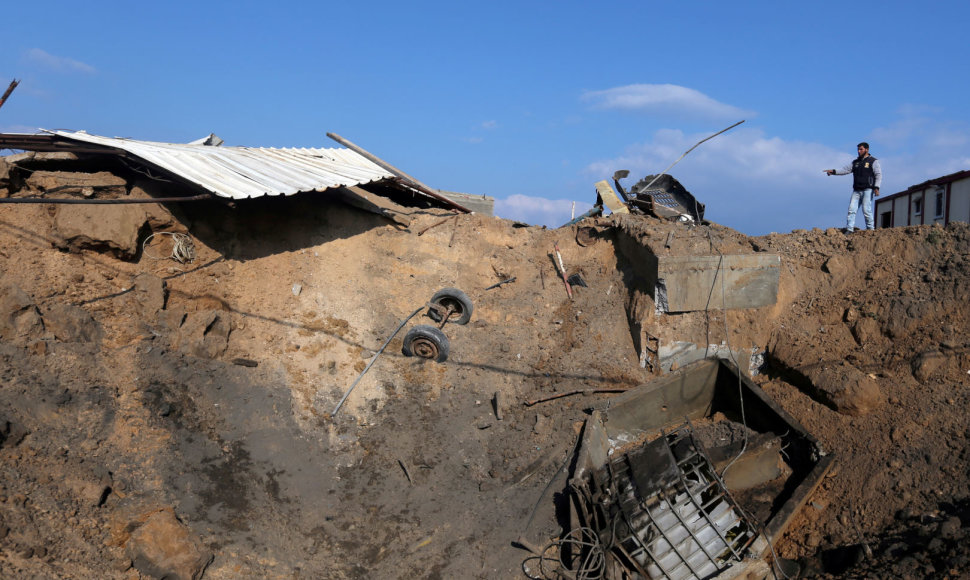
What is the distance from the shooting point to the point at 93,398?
654 cm

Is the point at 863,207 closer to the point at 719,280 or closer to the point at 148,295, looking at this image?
the point at 719,280

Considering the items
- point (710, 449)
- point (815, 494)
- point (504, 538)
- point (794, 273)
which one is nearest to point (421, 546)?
point (504, 538)

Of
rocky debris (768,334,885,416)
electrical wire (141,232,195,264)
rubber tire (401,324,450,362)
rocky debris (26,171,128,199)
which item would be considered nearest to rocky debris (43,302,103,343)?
electrical wire (141,232,195,264)

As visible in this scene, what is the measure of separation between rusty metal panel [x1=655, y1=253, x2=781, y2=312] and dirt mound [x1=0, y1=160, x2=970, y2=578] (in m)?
0.23

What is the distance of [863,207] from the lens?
10.1 m

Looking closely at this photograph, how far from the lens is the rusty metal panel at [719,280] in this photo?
893 cm

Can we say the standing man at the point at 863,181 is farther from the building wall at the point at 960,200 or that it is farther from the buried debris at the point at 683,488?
the building wall at the point at 960,200

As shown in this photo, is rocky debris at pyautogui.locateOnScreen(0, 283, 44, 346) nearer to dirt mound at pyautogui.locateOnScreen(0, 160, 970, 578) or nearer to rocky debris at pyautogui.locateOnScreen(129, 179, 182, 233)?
dirt mound at pyautogui.locateOnScreen(0, 160, 970, 578)

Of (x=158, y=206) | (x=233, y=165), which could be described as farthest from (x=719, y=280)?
(x=158, y=206)

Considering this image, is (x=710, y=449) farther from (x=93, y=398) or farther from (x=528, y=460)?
(x=93, y=398)

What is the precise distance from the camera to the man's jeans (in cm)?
996

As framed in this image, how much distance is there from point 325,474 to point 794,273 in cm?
720

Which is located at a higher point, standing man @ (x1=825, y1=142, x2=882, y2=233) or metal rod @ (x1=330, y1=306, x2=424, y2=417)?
standing man @ (x1=825, y1=142, x2=882, y2=233)

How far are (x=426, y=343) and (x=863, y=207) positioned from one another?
7.38 m
